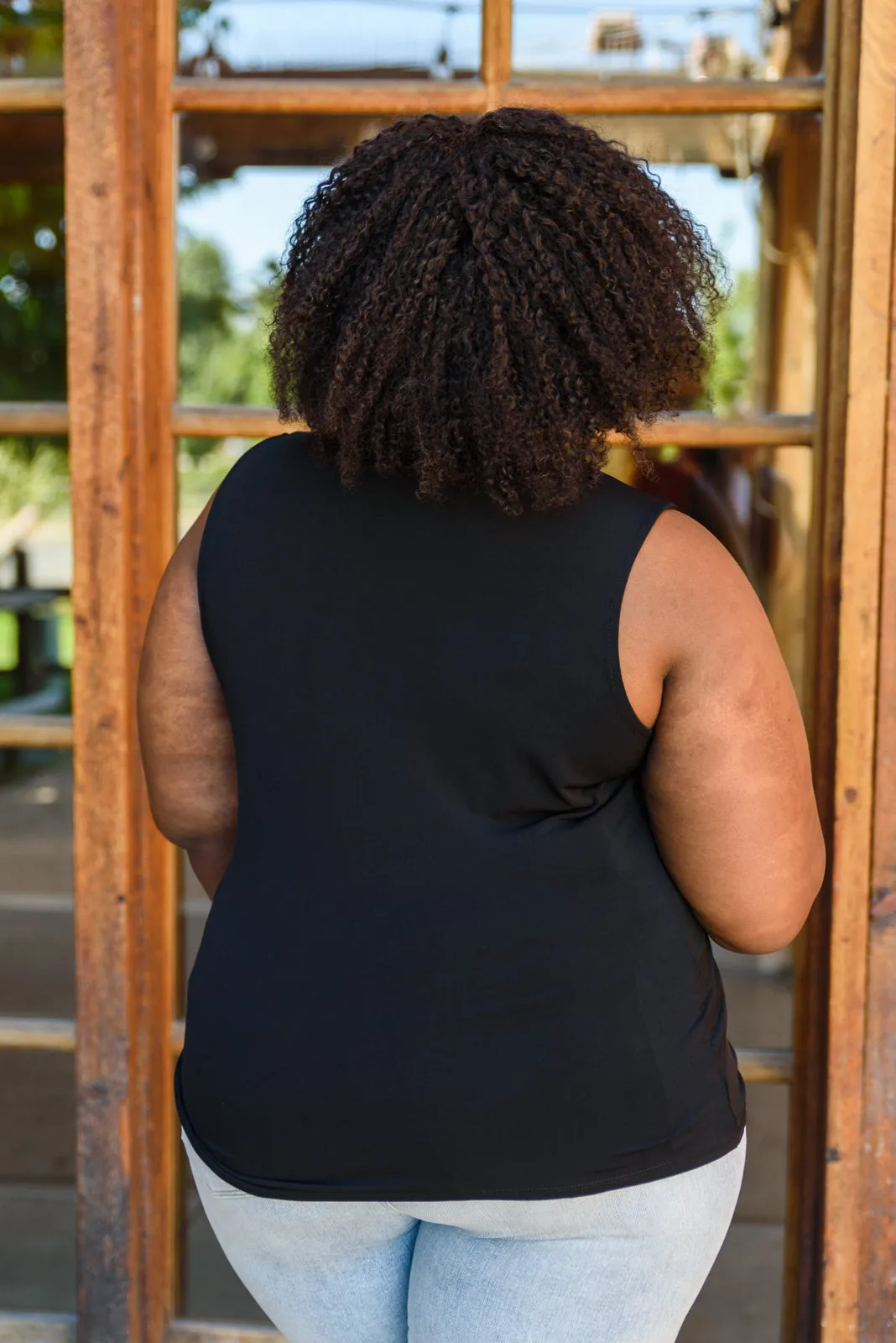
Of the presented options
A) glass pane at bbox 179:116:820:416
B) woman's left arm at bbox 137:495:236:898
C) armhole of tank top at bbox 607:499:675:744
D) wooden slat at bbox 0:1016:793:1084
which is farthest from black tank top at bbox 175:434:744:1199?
glass pane at bbox 179:116:820:416

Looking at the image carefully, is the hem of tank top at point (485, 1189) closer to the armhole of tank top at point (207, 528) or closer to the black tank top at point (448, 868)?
the black tank top at point (448, 868)

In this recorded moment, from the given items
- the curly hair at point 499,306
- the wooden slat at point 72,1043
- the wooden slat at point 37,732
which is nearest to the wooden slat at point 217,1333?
the wooden slat at point 72,1043

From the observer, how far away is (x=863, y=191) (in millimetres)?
1641

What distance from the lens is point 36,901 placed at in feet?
18.4

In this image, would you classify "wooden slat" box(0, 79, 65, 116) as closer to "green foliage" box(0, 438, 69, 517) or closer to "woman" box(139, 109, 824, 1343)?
"woman" box(139, 109, 824, 1343)

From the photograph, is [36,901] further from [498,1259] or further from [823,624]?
[498,1259]

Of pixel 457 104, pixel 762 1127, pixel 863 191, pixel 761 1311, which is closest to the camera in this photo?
pixel 863 191

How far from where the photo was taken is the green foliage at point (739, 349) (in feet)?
24.4

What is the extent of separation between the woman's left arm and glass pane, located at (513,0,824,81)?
2317 millimetres

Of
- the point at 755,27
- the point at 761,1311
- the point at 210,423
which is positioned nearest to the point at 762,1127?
the point at 761,1311

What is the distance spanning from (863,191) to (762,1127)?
2550mm

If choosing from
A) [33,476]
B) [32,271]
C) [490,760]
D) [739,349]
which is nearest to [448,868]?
[490,760]

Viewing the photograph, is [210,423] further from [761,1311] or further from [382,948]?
[761,1311]

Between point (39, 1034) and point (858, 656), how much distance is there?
4.14 feet
